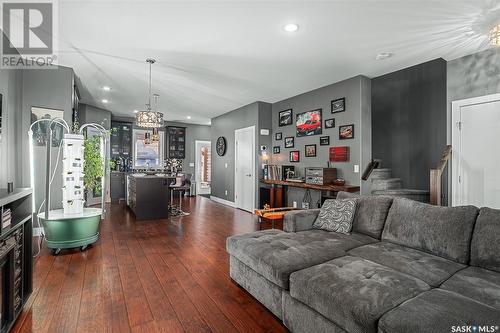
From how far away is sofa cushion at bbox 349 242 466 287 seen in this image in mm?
1696

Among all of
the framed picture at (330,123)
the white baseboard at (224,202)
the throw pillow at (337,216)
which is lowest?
the white baseboard at (224,202)

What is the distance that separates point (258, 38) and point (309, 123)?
2590mm

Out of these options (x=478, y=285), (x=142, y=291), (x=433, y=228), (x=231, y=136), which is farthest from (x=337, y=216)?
(x=231, y=136)

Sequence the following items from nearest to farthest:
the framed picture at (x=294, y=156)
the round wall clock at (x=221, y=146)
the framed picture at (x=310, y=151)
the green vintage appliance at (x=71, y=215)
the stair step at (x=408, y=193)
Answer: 1. the green vintage appliance at (x=71, y=215)
2. the stair step at (x=408, y=193)
3. the framed picture at (x=310, y=151)
4. the framed picture at (x=294, y=156)
5. the round wall clock at (x=221, y=146)

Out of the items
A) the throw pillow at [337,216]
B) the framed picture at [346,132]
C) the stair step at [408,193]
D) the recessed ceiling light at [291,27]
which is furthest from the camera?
the stair step at [408,193]

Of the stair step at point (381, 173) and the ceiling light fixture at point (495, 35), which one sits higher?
the ceiling light fixture at point (495, 35)

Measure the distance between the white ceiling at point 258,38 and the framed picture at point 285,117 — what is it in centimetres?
94

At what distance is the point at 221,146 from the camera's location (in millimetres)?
7797

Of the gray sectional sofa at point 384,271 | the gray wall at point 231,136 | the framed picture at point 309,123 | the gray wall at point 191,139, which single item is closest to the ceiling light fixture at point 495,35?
the gray sectional sofa at point 384,271

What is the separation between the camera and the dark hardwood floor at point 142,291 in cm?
187

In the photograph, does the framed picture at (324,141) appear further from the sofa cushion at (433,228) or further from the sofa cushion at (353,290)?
the sofa cushion at (353,290)

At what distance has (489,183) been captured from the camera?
3.44 meters

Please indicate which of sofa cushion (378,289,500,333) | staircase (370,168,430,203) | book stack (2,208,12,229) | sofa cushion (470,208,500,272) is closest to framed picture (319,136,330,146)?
staircase (370,168,430,203)

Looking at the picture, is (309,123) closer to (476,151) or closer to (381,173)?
(381,173)
